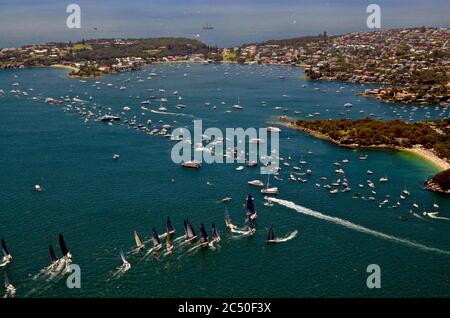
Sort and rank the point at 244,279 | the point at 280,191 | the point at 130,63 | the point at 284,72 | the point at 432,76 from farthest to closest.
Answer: the point at 130,63, the point at 284,72, the point at 432,76, the point at 280,191, the point at 244,279

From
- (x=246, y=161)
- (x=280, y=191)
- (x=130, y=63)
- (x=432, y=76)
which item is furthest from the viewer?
(x=130, y=63)

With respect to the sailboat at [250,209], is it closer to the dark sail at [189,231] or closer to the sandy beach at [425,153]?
the dark sail at [189,231]

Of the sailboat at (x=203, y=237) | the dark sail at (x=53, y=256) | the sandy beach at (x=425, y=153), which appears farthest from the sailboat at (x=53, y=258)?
the sandy beach at (x=425, y=153)

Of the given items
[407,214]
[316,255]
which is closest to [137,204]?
[316,255]

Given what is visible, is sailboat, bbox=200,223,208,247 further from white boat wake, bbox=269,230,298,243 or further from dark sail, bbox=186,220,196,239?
white boat wake, bbox=269,230,298,243

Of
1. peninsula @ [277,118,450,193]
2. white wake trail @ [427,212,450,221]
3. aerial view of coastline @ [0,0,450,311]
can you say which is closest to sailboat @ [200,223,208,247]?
aerial view of coastline @ [0,0,450,311]
